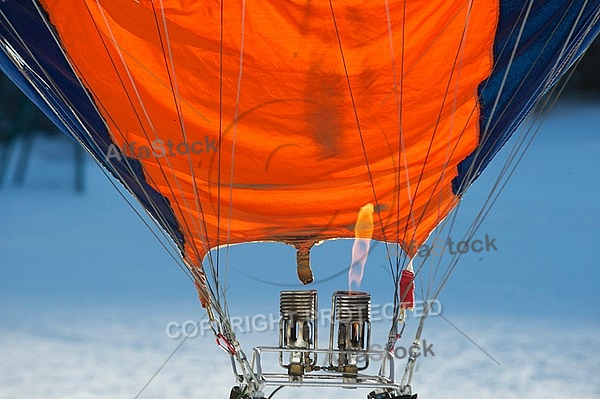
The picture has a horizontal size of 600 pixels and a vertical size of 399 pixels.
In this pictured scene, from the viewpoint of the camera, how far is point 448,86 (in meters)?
3.71

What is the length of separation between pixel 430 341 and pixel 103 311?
57.0 inches

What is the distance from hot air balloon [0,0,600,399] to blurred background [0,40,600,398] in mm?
992

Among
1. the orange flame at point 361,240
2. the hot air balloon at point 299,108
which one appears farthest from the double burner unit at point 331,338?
the orange flame at point 361,240

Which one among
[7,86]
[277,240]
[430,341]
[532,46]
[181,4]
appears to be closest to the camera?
[181,4]

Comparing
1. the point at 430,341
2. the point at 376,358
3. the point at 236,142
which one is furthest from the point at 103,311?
the point at 376,358

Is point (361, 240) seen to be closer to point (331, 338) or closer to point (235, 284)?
point (331, 338)

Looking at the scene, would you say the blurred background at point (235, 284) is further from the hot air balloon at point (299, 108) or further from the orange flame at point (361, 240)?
the hot air balloon at point (299, 108)

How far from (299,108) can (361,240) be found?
0.73 m

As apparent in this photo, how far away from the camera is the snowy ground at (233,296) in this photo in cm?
486

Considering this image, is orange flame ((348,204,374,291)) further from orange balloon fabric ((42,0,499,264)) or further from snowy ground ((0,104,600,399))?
snowy ground ((0,104,600,399))

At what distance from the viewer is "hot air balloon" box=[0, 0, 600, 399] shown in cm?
350

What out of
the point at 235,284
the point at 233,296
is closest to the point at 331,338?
the point at 233,296

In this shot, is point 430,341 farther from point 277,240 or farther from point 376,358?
point 376,358

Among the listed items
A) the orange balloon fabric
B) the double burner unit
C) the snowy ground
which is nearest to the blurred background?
the snowy ground
